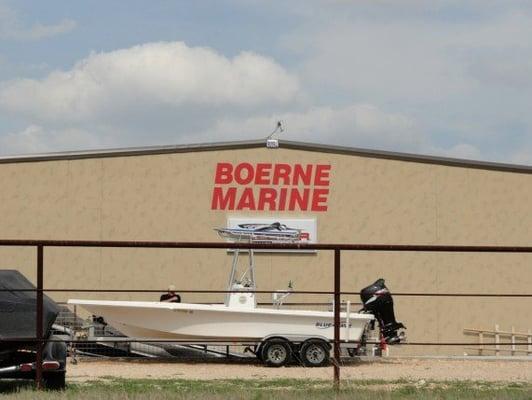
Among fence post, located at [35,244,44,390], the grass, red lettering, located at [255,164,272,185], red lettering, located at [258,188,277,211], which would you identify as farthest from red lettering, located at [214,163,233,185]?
fence post, located at [35,244,44,390]

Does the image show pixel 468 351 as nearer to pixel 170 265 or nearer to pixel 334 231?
pixel 334 231

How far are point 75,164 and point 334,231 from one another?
6622mm

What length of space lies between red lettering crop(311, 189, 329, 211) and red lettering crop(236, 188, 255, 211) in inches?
60.1

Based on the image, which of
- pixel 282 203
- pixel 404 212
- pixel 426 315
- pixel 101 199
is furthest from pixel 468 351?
pixel 101 199

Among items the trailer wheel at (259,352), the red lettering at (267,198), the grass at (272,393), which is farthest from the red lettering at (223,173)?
the grass at (272,393)

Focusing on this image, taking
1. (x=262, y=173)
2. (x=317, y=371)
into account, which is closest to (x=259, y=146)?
(x=262, y=173)

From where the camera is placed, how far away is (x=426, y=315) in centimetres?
2767

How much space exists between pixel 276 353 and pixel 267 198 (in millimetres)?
8629

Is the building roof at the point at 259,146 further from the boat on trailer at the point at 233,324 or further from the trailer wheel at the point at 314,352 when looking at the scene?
the trailer wheel at the point at 314,352

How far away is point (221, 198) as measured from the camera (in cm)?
2762

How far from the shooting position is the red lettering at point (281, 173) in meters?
27.8

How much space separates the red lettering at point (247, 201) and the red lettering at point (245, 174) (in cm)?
22

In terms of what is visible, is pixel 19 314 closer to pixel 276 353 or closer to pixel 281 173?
pixel 276 353

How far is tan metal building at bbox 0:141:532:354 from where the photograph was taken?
27.0 meters
